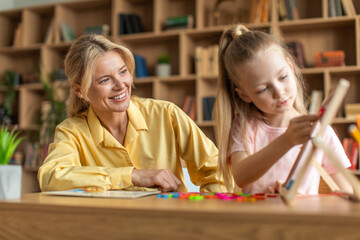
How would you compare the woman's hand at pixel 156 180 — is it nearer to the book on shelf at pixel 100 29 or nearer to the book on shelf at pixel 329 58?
the book on shelf at pixel 329 58

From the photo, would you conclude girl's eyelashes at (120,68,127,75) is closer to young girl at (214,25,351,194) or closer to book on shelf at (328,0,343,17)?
young girl at (214,25,351,194)

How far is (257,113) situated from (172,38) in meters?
3.10

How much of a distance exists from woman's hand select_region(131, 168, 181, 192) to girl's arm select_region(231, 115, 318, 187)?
0.77 ft

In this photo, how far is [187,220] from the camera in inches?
29.2

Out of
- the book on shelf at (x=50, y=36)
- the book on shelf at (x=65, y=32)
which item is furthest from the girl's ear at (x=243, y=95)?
the book on shelf at (x=50, y=36)

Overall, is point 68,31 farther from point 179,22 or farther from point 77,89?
point 77,89

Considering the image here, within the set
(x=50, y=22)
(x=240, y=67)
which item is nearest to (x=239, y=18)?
(x=50, y=22)

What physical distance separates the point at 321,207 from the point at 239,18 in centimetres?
353

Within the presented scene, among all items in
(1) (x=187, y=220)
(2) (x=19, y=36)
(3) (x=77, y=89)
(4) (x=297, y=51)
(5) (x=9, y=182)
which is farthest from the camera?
(2) (x=19, y=36)

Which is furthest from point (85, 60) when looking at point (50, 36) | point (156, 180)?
point (50, 36)

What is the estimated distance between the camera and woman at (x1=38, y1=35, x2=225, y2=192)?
170 centimetres

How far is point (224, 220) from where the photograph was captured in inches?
28.1

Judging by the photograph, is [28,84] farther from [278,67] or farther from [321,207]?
[321,207]

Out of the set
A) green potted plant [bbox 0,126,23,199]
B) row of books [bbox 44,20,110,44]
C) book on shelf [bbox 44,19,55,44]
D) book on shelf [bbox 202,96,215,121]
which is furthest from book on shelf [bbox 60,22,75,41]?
green potted plant [bbox 0,126,23,199]
